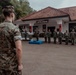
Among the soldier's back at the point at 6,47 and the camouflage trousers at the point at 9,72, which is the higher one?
the soldier's back at the point at 6,47

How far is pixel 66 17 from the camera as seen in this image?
2162cm

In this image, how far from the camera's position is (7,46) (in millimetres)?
2867

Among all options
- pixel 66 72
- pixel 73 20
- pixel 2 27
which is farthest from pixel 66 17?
pixel 2 27

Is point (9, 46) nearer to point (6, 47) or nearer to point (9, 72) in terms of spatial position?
point (6, 47)

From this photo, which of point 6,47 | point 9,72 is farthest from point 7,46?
point 9,72

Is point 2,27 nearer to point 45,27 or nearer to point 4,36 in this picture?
point 4,36

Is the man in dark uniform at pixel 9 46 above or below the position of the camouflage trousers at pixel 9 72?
above

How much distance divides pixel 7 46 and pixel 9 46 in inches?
1.3

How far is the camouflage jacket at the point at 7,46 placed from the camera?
2.84m

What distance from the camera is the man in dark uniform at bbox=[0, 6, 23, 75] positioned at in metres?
2.82

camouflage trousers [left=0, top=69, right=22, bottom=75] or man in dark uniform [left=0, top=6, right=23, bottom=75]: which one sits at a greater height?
man in dark uniform [left=0, top=6, right=23, bottom=75]

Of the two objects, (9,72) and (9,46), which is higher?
(9,46)

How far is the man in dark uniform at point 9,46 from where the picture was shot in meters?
2.82

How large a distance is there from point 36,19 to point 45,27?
5163mm
